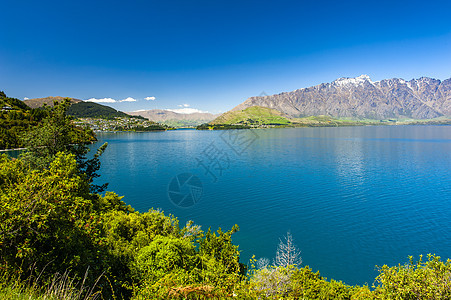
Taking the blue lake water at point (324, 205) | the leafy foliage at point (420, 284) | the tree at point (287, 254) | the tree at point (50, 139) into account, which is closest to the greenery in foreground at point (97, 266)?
the leafy foliage at point (420, 284)

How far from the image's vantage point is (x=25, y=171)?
89.8ft

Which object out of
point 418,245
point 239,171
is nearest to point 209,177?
point 239,171

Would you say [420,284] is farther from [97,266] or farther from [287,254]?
[97,266]

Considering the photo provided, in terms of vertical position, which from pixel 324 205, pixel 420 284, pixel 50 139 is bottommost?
pixel 324 205

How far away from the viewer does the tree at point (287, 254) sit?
27156mm

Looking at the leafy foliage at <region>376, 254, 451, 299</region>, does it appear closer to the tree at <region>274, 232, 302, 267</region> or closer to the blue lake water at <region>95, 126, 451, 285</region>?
the tree at <region>274, 232, 302, 267</region>

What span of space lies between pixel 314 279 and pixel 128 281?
15014mm

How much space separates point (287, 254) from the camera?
28.0m

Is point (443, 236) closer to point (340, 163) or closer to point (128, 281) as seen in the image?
point (128, 281)

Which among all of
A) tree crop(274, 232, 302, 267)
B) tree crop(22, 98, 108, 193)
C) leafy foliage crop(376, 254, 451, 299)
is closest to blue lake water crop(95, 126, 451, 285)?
tree crop(274, 232, 302, 267)

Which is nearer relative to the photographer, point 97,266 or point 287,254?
point 97,266

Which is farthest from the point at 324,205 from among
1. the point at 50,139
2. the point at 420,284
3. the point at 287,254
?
the point at 50,139

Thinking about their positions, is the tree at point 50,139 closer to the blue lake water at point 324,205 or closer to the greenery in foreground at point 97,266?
the greenery in foreground at point 97,266

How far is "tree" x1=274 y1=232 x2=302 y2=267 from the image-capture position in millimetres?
27156
